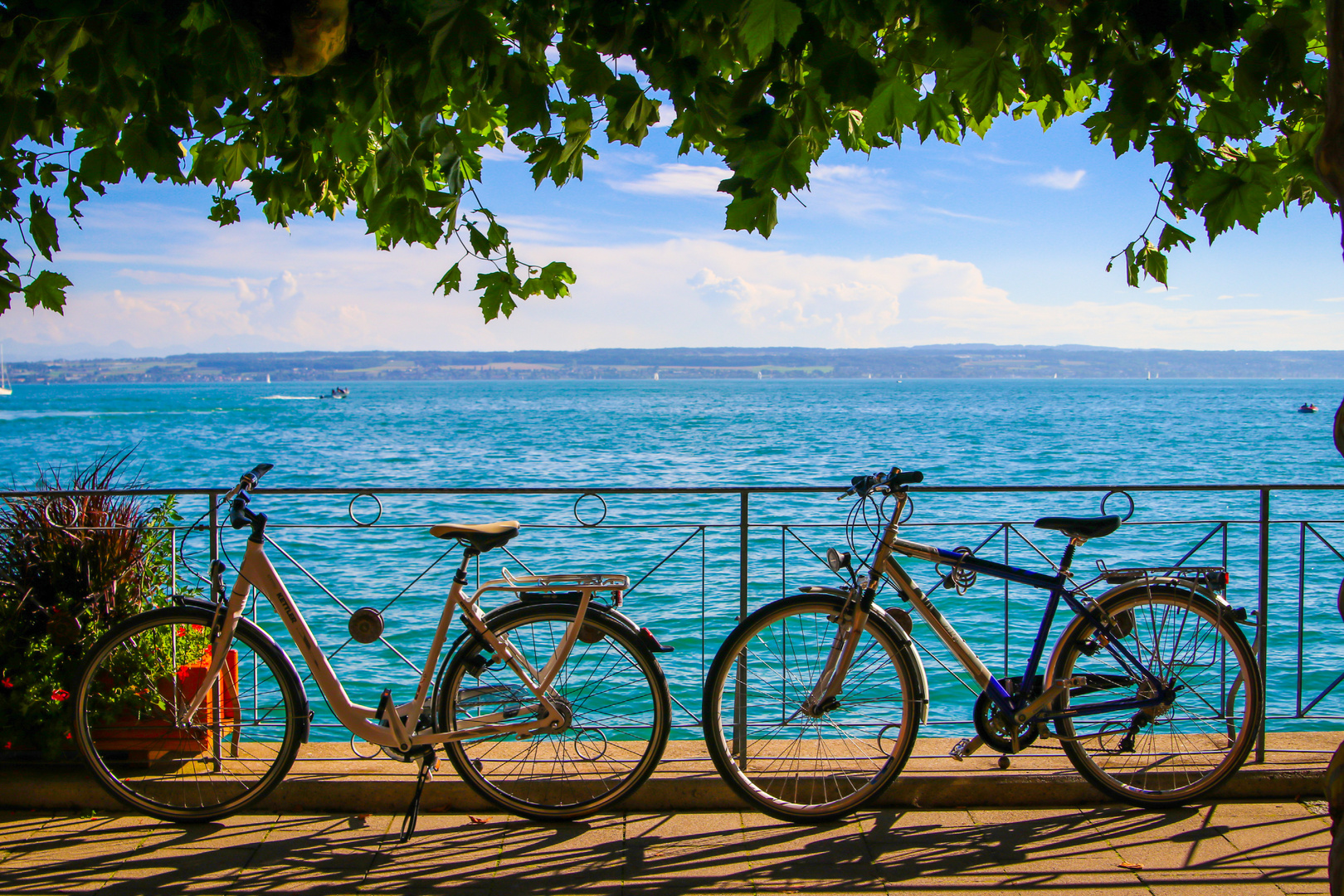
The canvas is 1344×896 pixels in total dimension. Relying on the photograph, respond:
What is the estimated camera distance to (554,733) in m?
3.20

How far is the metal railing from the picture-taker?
19.8 feet

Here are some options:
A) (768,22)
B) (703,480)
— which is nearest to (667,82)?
(768,22)

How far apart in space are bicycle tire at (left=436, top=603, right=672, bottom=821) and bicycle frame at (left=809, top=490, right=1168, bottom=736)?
617 mm

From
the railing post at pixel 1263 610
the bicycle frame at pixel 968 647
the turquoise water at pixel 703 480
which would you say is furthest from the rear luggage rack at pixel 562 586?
the railing post at pixel 1263 610

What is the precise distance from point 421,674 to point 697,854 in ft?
3.53

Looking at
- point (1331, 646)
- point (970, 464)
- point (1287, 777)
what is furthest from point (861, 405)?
point (1287, 777)

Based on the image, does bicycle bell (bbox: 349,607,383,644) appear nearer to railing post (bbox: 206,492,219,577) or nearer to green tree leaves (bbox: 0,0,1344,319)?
railing post (bbox: 206,492,219,577)

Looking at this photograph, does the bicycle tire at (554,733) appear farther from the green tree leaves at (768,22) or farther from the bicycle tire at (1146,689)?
the green tree leaves at (768,22)

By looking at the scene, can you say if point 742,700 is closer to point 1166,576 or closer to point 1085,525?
point 1085,525

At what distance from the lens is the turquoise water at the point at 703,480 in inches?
495

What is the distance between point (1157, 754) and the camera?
339cm

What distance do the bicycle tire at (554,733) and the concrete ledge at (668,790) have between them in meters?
0.14

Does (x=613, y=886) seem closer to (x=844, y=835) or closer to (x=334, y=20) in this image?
(x=844, y=835)

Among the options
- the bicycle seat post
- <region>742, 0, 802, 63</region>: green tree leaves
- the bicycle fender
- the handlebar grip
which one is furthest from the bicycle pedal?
the handlebar grip
